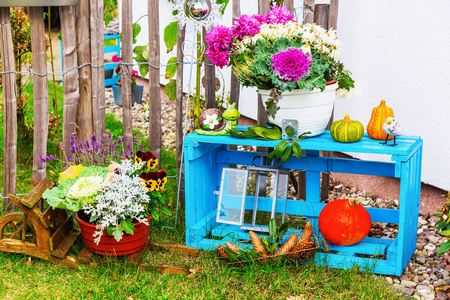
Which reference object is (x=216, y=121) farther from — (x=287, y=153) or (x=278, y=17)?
(x=278, y=17)

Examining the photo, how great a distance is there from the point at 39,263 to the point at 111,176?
27.3 inches

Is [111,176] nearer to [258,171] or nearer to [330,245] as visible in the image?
[258,171]

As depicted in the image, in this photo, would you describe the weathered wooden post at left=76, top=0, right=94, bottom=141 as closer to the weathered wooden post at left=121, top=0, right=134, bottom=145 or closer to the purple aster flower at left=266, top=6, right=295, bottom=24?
the weathered wooden post at left=121, top=0, right=134, bottom=145

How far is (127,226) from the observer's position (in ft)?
8.93

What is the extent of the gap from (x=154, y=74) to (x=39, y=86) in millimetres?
729

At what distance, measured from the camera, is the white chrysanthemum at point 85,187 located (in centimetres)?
274

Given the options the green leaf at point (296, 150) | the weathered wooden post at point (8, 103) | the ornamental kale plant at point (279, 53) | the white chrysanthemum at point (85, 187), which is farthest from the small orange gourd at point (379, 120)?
the weathered wooden post at point (8, 103)

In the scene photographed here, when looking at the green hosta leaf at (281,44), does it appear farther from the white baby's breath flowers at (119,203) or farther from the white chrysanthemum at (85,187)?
the white chrysanthemum at (85,187)

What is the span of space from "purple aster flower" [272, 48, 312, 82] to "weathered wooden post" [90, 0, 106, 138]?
1263 millimetres

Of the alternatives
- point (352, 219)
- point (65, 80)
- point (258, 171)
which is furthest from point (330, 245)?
point (65, 80)

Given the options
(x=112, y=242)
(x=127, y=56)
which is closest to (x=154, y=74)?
(x=127, y=56)

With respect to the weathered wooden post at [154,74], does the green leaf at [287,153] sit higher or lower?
lower

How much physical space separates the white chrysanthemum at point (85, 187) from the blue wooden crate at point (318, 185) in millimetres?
542

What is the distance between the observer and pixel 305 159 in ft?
10.2
